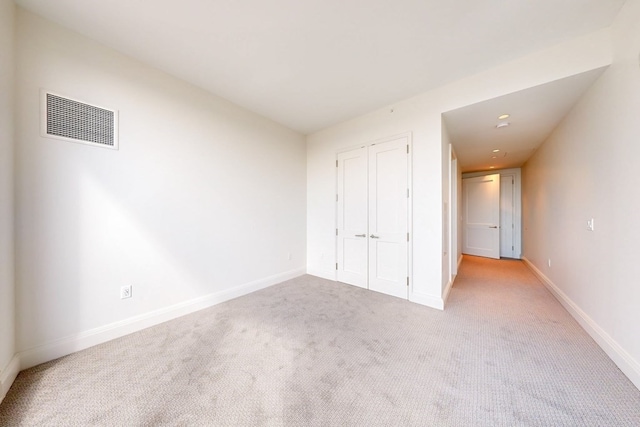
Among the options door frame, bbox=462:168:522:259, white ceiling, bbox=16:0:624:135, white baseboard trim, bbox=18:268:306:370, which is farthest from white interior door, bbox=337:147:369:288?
door frame, bbox=462:168:522:259

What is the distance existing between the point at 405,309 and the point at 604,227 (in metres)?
1.95

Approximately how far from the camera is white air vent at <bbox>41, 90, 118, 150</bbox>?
5.59ft

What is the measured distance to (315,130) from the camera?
3.92 metres

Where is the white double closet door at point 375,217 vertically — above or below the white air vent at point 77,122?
below

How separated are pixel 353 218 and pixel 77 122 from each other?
320 centimetres

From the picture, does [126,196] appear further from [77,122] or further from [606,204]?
[606,204]

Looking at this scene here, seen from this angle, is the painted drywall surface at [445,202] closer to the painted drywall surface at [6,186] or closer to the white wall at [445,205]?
the white wall at [445,205]

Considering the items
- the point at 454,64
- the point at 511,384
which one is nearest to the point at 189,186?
the point at 454,64

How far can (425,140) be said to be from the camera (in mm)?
2736

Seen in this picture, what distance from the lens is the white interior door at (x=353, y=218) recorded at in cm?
336

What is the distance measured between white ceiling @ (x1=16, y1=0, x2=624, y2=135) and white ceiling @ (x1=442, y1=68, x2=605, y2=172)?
1.29 feet

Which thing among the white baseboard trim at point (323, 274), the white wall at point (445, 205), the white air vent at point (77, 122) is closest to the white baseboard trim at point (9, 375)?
the white air vent at point (77, 122)

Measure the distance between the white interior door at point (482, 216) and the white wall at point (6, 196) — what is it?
7777 mm

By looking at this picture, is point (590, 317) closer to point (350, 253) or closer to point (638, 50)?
point (638, 50)
